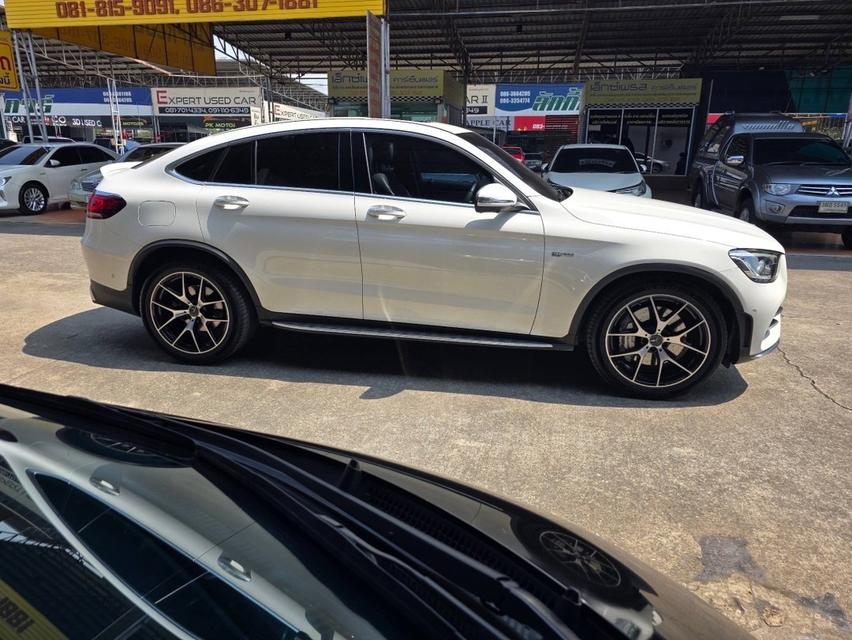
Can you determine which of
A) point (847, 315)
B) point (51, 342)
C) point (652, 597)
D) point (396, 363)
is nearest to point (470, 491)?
point (652, 597)

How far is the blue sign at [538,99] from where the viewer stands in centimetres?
3069

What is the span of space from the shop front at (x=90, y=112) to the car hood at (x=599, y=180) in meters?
32.7

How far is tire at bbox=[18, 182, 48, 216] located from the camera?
13.3 metres

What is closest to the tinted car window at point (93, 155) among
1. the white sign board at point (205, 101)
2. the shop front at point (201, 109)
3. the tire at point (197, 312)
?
the tire at point (197, 312)

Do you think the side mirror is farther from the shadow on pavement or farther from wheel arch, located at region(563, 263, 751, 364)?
the shadow on pavement

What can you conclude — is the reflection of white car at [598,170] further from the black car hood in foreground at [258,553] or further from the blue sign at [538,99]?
the blue sign at [538,99]

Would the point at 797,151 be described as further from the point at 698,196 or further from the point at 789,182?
the point at 698,196

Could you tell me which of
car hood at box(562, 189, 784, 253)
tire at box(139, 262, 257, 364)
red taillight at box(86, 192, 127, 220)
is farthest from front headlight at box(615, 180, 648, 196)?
red taillight at box(86, 192, 127, 220)

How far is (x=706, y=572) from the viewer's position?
246 centimetres

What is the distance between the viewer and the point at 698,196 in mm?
13906

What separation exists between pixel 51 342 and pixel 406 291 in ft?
10.3

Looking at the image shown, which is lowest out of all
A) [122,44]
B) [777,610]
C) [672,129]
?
[777,610]

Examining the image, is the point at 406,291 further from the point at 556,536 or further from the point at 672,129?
the point at 672,129

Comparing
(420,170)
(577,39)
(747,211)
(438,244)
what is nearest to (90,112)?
(577,39)
